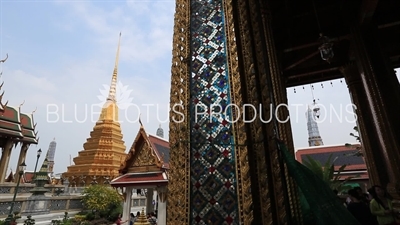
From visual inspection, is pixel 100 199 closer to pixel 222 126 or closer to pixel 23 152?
pixel 23 152

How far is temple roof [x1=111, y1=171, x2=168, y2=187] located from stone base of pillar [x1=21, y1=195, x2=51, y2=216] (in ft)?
22.8

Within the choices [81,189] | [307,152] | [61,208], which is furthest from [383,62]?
[81,189]

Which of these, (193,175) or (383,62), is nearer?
(193,175)

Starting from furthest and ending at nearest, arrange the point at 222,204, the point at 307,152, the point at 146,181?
1. the point at 307,152
2. the point at 146,181
3. the point at 222,204

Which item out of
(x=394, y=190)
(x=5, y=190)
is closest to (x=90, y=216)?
(x=5, y=190)

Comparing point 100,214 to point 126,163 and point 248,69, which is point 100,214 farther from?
point 248,69

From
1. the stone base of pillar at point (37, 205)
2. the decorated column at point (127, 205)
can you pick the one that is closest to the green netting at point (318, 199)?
the decorated column at point (127, 205)

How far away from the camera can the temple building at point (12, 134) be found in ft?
59.5

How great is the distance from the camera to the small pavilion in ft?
31.9

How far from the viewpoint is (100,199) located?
627 inches

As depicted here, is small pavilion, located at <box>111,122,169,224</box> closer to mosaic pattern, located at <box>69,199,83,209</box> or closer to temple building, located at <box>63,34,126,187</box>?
mosaic pattern, located at <box>69,199,83,209</box>

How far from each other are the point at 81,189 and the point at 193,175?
64.3 feet

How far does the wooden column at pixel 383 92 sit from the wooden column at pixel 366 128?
0.19 meters

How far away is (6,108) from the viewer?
1972cm
